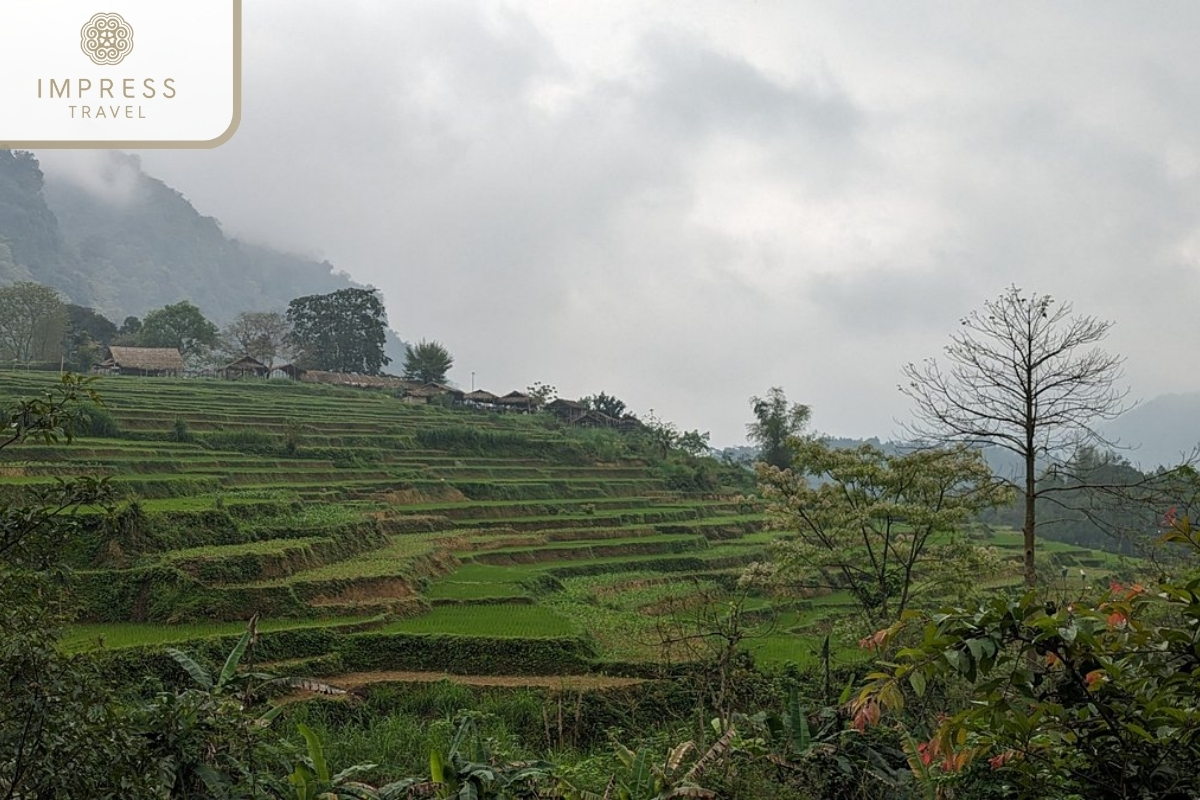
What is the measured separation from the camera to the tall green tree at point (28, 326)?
47.7 metres

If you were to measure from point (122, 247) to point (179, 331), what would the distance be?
112 metres

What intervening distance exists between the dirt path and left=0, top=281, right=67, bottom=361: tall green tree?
42138 mm

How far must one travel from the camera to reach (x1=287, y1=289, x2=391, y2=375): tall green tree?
208 feet

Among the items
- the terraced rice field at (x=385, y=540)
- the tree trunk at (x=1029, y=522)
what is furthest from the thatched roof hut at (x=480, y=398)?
the tree trunk at (x=1029, y=522)

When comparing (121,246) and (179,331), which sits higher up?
(121,246)

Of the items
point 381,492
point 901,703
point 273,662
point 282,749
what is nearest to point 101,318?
point 381,492

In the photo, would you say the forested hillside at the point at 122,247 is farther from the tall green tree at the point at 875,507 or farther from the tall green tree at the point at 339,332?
the tall green tree at the point at 875,507

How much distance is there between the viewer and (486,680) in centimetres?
1548

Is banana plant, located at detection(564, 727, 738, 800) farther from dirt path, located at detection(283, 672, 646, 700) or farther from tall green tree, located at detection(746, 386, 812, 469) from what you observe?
Result: tall green tree, located at detection(746, 386, 812, 469)

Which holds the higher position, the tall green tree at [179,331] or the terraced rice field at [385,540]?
the tall green tree at [179,331]

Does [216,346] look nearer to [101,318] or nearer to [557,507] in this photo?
[101,318]

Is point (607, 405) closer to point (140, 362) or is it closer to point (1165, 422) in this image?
point (140, 362)

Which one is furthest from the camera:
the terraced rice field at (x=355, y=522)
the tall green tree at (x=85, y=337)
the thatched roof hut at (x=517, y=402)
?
the thatched roof hut at (x=517, y=402)

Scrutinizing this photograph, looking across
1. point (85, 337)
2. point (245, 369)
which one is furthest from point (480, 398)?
point (85, 337)
